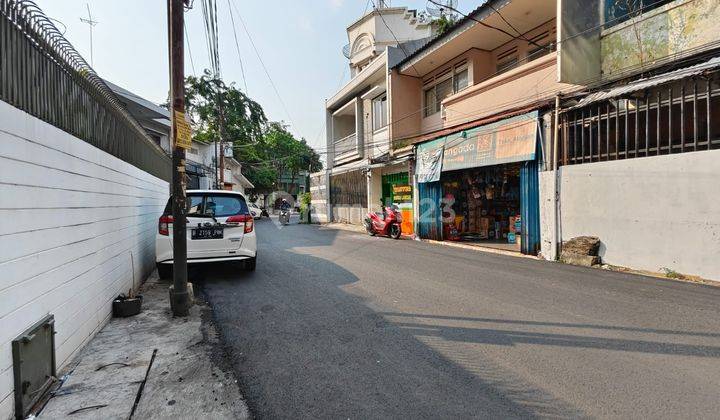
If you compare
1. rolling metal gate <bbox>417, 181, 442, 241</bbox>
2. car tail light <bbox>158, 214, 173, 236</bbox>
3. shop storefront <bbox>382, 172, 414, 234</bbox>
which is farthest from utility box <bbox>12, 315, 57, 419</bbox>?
shop storefront <bbox>382, 172, 414, 234</bbox>

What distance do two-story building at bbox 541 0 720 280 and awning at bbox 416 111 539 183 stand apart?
0.90 meters

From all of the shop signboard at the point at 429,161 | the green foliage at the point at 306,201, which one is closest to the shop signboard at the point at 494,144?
the shop signboard at the point at 429,161

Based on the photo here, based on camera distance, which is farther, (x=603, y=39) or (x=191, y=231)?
(x=603, y=39)

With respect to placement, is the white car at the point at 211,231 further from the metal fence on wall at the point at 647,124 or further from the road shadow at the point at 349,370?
the metal fence on wall at the point at 647,124

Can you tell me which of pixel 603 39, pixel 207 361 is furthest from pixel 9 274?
pixel 603 39

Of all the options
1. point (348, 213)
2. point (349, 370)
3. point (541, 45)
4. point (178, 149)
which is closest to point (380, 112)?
point (348, 213)

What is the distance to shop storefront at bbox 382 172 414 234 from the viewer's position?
16.0 meters

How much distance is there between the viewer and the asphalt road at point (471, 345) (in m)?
2.79

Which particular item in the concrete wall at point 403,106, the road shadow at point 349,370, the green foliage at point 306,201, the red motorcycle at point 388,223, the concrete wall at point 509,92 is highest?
the concrete wall at point 403,106

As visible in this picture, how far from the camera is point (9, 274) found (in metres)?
2.48

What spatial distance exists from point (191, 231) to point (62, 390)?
12.4 feet

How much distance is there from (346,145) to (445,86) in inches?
370

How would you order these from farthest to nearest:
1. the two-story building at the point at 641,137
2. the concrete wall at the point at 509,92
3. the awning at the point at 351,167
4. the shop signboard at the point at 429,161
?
1. the awning at the point at 351,167
2. the shop signboard at the point at 429,161
3. the concrete wall at the point at 509,92
4. the two-story building at the point at 641,137

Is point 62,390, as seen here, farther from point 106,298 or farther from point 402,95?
point 402,95
